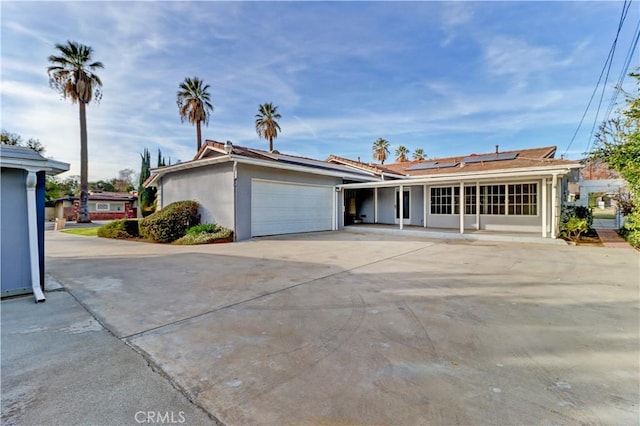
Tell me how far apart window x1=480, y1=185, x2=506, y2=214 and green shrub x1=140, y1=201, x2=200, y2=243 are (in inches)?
523

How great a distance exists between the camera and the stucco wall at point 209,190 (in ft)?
36.9

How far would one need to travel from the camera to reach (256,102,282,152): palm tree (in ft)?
89.1

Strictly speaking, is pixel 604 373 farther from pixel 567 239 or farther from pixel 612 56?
pixel 612 56

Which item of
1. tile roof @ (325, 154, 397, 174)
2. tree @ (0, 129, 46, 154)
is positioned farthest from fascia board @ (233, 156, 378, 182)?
tree @ (0, 129, 46, 154)

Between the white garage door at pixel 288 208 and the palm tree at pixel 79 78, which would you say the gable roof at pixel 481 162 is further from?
the palm tree at pixel 79 78

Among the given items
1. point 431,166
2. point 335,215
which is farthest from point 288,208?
point 431,166

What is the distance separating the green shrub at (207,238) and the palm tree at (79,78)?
17.7 m

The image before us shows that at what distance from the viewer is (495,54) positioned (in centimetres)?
1277

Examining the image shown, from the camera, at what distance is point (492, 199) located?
535 inches

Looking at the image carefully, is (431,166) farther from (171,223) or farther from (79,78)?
(79,78)

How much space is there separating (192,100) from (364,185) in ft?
60.0

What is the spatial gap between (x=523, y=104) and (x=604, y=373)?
1885 cm

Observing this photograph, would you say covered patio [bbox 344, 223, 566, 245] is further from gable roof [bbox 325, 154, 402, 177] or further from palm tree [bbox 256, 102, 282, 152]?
palm tree [bbox 256, 102, 282, 152]

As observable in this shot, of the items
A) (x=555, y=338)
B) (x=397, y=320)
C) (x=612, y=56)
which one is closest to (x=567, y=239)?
(x=612, y=56)
